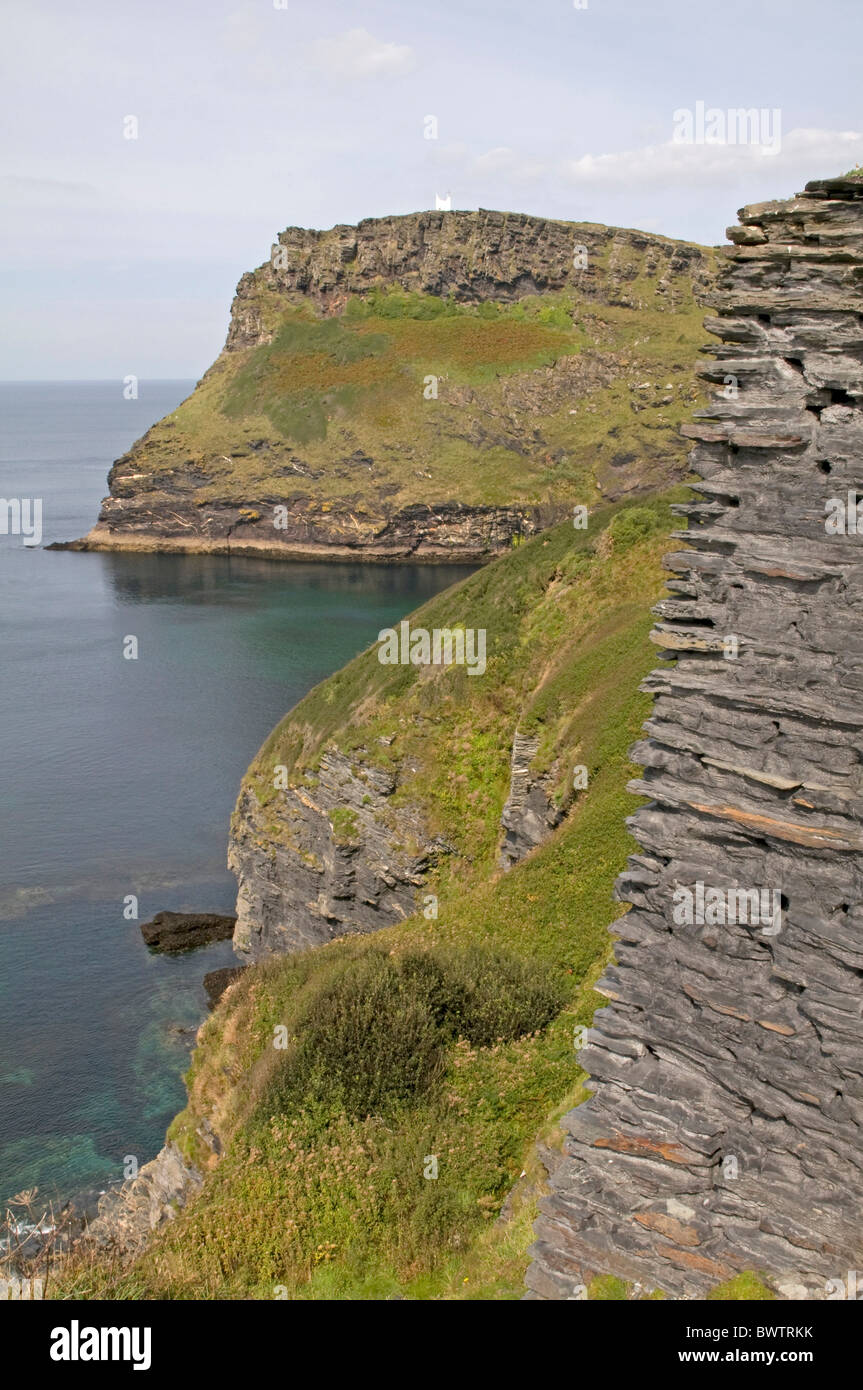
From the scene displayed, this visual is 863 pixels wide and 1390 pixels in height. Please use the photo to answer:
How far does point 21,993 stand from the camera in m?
40.7

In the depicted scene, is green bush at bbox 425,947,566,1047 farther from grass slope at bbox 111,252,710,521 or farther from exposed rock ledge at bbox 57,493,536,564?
grass slope at bbox 111,252,710,521

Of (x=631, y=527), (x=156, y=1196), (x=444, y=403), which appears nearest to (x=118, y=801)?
(x=631, y=527)

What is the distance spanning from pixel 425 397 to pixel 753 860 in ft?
449

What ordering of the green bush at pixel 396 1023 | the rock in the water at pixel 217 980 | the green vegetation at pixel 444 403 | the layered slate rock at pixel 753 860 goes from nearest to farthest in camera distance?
the layered slate rock at pixel 753 860
the green bush at pixel 396 1023
the rock in the water at pixel 217 980
the green vegetation at pixel 444 403

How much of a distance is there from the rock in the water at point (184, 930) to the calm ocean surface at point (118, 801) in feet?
1.91

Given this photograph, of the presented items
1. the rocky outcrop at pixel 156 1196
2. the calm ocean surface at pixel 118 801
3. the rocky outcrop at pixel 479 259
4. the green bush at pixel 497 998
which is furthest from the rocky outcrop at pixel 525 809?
the rocky outcrop at pixel 479 259

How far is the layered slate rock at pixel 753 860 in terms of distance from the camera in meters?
9.59

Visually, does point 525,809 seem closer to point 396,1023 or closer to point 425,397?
point 396,1023

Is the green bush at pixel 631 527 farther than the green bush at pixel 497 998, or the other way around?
the green bush at pixel 631 527

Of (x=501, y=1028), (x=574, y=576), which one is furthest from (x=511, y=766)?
(x=501, y=1028)

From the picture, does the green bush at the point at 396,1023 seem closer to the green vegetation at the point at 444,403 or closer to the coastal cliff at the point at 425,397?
the coastal cliff at the point at 425,397

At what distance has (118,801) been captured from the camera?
5850cm

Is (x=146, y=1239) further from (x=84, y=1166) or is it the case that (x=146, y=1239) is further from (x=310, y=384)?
(x=310, y=384)

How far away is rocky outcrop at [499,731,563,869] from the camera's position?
1076 inches
